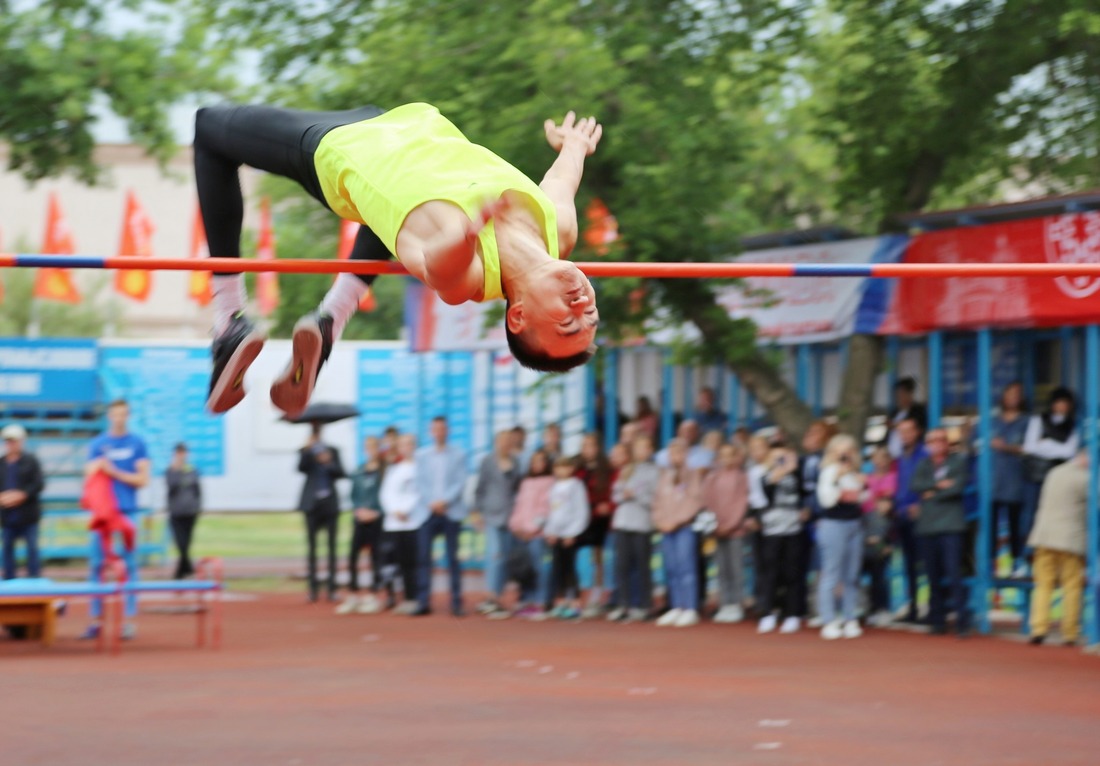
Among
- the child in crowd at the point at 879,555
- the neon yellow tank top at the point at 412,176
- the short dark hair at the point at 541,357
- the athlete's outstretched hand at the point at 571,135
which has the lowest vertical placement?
the child in crowd at the point at 879,555

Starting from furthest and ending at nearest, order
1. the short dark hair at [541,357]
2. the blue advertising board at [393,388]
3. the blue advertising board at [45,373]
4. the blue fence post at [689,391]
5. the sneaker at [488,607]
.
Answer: the blue advertising board at [393,388] < the blue advertising board at [45,373] < the blue fence post at [689,391] < the sneaker at [488,607] < the short dark hair at [541,357]

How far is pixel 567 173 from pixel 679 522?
7680 millimetres

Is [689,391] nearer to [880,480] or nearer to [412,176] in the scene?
[880,480]

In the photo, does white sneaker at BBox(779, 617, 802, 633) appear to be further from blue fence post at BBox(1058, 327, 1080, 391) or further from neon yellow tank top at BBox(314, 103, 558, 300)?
neon yellow tank top at BBox(314, 103, 558, 300)

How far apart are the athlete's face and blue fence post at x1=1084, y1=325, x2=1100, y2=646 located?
23.8ft

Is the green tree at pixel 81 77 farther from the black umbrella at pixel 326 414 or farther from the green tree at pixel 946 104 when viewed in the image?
the green tree at pixel 946 104

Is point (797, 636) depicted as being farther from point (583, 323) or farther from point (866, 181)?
point (583, 323)

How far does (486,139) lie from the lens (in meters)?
10.8

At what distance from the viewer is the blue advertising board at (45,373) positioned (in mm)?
16406

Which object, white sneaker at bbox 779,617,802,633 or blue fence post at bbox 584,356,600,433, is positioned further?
blue fence post at bbox 584,356,600,433

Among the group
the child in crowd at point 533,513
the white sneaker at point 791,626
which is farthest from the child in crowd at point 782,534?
the child in crowd at point 533,513

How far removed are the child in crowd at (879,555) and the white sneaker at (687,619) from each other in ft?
4.36

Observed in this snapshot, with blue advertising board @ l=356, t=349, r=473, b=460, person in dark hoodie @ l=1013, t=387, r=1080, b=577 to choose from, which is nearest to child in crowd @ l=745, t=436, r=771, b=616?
person in dark hoodie @ l=1013, t=387, r=1080, b=577

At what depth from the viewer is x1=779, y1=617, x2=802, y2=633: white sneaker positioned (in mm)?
11758
